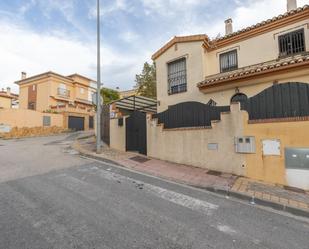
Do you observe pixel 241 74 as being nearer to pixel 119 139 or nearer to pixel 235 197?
pixel 235 197

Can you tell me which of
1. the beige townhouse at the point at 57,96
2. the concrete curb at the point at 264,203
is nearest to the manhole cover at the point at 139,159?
the concrete curb at the point at 264,203

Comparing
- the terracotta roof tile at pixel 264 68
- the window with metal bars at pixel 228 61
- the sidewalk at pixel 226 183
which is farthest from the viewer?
the window with metal bars at pixel 228 61

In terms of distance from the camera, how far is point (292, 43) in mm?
9672

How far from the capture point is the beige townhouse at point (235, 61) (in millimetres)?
8766

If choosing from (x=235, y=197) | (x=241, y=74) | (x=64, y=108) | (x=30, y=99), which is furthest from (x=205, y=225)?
(x=30, y=99)

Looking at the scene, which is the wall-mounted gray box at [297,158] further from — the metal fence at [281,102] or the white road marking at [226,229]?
the white road marking at [226,229]

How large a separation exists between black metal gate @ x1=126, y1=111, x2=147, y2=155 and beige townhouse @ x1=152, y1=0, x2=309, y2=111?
306 centimetres

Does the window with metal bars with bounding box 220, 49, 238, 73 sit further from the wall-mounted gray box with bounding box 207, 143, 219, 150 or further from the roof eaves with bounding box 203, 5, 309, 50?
the wall-mounted gray box with bounding box 207, 143, 219, 150

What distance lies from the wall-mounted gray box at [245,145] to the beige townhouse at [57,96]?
77.5ft

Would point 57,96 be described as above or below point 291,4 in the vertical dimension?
below

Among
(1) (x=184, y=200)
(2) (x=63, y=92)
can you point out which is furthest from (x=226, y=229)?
(2) (x=63, y=92)

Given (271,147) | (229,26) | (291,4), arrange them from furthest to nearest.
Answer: (229,26) → (291,4) → (271,147)

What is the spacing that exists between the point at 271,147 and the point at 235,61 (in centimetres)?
712

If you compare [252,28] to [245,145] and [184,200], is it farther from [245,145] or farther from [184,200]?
[184,200]
